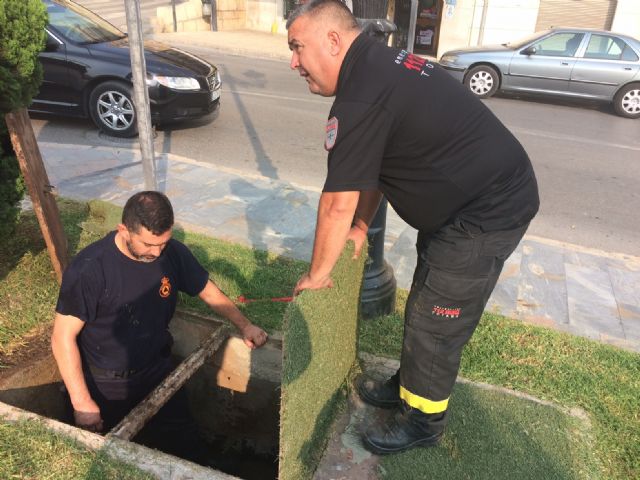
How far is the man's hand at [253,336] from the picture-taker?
323 centimetres

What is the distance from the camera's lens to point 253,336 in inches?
128

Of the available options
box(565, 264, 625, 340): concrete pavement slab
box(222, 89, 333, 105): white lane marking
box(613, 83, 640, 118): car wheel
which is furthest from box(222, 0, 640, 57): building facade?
box(565, 264, 625, 340): concrete pavement slab

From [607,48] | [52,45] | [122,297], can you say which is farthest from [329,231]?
[607,48]

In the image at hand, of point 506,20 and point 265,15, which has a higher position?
point 506,20

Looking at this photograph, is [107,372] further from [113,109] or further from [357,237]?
[113,109]

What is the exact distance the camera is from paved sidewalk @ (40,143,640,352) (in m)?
4.38

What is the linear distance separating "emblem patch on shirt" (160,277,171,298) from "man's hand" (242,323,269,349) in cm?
54

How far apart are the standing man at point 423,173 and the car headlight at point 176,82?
20.2ft

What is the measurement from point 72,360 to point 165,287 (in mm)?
555

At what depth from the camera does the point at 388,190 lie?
2406 millimetres

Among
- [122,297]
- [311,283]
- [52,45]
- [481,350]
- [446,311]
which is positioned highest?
[52,45]

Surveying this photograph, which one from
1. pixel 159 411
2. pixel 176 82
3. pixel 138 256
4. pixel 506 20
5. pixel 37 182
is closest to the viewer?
pixel 138 256

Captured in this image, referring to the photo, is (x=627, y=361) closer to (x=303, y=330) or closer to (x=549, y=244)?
(x=549, y=244)

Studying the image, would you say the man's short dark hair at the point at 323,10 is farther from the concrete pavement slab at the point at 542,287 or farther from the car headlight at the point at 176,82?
the car headlight at the point at 176,82
